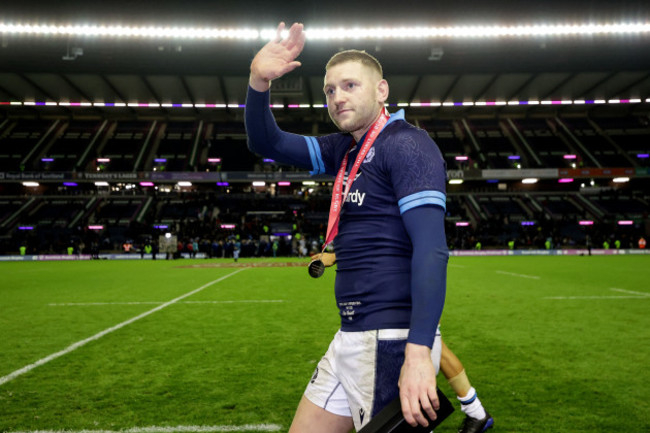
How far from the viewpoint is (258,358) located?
5059 mm

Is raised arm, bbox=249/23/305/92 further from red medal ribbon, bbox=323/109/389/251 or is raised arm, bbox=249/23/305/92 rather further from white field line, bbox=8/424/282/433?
white field line, bbox=8/424/282/433

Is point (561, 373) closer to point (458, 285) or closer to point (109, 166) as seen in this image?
point (458, 285)

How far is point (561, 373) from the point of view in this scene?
443 centimetres

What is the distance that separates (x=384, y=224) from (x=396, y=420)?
25.6 inches

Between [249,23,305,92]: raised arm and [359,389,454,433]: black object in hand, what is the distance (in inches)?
49.8

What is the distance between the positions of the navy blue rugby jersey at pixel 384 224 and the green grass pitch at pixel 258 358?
2.00 meters

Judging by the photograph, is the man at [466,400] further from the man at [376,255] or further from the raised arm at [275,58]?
the raised arm at [275,58]

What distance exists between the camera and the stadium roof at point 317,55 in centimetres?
2300

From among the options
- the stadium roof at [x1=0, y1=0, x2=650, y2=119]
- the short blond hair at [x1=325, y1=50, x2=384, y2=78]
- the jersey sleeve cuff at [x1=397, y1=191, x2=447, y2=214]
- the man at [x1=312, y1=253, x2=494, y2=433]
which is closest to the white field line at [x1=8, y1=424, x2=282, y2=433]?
the man at [x1=312, y1=253, x2=494, y2=433]

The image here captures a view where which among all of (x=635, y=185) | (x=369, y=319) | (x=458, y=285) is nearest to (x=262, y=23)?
(x=458, y=285)

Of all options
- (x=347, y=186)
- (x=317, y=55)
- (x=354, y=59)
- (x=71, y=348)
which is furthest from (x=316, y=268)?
(x=317, y=55)

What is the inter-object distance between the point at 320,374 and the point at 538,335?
5260 mm

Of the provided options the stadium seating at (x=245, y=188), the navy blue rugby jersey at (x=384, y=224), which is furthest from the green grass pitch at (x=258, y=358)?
the stadium seating at (x=245, y=188)

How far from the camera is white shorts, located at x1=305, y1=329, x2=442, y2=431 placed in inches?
61.0
